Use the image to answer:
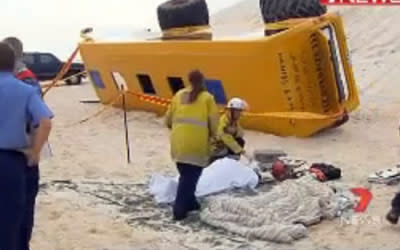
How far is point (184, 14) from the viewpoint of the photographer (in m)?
18.0

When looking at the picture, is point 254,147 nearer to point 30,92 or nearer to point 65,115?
point 65,115

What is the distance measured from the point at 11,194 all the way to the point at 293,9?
10.6 m

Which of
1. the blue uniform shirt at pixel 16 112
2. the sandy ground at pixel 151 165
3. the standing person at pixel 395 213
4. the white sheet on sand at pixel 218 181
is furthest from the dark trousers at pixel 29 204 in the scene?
the standing person at pixel 395 213

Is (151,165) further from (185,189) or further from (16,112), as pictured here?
(16,112)

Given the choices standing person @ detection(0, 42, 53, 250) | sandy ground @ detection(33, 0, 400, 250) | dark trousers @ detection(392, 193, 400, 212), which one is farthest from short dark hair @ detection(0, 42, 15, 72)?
dark trousers @ detection(392, 193, 400, 212)

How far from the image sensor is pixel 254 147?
1459cm

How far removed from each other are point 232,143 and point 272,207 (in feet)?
5.06

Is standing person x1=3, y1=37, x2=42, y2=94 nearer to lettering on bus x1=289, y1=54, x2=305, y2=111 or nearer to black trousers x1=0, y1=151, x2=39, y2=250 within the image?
black trousers x1=0, y1=151, x2=39, y2=250

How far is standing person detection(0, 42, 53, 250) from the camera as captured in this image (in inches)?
238

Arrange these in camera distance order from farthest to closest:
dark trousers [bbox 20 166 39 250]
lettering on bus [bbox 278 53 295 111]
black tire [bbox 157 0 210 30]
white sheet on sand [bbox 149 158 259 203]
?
black tire [bbox 157 0 210 30] → lettering on bus [bbox 278 53 295 111] → white sheet on sand [bbox 149 158 259 203] → dark trousers [bbox 20 166 39 250]

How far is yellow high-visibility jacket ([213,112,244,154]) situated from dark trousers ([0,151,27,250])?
4.23 metres

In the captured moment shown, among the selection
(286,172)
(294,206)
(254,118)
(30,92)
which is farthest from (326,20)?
(30,92)

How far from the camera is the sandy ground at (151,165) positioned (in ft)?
27.3

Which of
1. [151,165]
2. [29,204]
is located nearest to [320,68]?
[151,165]
